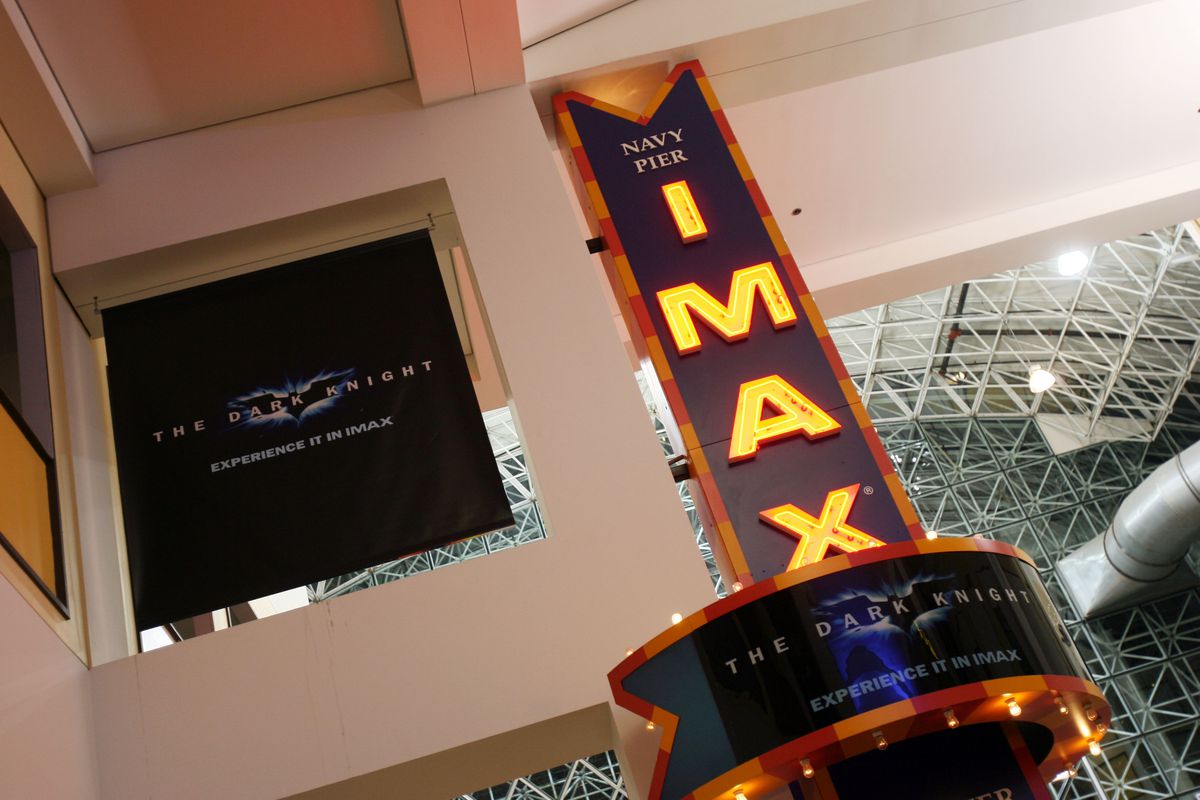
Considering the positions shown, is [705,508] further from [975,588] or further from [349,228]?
[349,228]

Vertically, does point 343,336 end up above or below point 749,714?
above

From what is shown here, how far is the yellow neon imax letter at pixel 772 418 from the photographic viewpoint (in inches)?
243

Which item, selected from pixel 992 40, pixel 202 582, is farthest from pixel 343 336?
pixel 992 40

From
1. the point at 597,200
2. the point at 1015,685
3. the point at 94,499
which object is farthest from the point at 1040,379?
the point at 1015,685

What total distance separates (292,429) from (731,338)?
9.12 feet

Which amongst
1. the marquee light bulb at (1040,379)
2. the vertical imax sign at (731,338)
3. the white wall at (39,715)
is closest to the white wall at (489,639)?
the white wall at (39,715)

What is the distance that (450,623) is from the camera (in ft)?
19.3

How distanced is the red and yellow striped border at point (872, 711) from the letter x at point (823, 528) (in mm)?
1170

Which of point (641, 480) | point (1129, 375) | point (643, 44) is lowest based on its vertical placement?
point (641, 480)

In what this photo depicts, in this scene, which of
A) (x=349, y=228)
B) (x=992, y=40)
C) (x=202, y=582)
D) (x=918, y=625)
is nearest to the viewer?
(x=918, y=625)

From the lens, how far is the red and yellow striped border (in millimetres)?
4039

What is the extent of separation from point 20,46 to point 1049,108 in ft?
30.5

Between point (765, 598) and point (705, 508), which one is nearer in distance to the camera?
point (765, 598)

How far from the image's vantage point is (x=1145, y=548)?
854 inches
